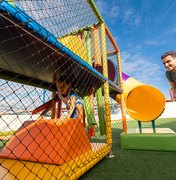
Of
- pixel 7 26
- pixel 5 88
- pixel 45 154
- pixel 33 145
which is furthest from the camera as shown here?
pixel 5 88

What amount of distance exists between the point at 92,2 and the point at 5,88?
4.60 feet

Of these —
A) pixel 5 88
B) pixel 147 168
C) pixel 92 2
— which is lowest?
pixel 147 168

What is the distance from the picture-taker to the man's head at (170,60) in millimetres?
2121

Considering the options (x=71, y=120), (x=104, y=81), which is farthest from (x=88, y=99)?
(x=71, y=120)

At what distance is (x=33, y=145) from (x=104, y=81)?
1.02m

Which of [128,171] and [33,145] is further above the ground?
[33,145]

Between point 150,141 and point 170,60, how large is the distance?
1024 mm

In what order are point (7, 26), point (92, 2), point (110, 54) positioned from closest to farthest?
point (7, 26), point (92, 2), point (110, 54)

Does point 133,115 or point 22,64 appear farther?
point 133,115

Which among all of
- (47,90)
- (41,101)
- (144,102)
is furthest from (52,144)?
(144,102)

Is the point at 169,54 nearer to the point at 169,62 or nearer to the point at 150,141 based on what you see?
the point at 169,62

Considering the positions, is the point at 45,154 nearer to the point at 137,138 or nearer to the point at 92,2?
the point at 137,138

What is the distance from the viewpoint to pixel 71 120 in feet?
4.93

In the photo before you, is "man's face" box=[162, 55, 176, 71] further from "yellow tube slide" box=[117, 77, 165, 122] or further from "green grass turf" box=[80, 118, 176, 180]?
"green grass turf" box=[80, 118, 176, 180]
